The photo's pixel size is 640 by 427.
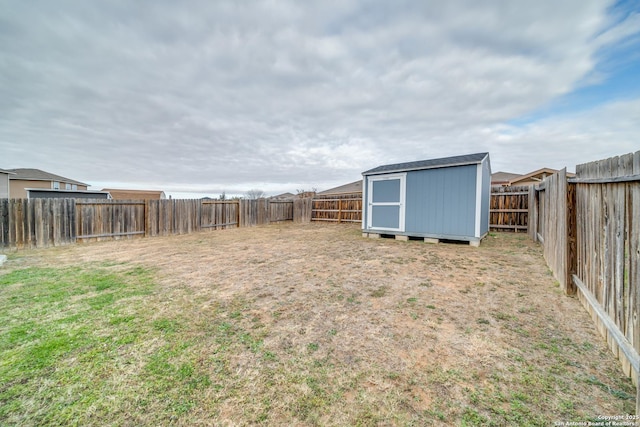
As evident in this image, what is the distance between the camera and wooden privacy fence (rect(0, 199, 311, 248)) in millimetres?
6883

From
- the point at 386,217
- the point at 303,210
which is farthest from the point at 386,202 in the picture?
the point at 303,210

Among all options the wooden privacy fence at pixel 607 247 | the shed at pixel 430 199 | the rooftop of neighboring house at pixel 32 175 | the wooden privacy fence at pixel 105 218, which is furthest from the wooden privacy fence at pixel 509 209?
the rooftop of neighboring house at pixel 32 175

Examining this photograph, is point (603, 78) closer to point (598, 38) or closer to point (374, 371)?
point (598, 38)

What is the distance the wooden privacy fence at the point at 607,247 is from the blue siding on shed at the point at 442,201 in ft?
11.5

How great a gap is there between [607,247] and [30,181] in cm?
3832

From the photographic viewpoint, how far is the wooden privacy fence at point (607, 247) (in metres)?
1.68

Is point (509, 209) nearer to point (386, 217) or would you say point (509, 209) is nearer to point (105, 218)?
point (386, 217)

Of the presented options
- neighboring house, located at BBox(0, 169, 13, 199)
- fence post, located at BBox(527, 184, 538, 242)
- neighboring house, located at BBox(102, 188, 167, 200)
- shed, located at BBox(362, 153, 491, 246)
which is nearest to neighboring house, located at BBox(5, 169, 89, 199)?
neighboring house, located at BBox(102, 188, 167, 200)

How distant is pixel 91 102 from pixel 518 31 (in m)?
17.1

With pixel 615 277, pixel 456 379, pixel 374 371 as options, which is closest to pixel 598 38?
pixel 615 277

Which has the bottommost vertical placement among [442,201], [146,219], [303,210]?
[146,219]

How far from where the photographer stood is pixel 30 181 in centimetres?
2336

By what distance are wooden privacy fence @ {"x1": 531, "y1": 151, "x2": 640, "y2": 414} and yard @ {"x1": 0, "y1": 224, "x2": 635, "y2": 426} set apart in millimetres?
241

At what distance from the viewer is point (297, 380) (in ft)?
5.68
